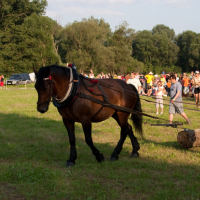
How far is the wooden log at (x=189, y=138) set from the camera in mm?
6871

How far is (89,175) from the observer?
5.10 meters

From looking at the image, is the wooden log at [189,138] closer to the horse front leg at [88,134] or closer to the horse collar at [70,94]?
the horse front leg at [88,134]

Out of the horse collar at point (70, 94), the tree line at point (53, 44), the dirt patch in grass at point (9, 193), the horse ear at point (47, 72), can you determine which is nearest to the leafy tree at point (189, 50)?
the tree line at point (53, 44)

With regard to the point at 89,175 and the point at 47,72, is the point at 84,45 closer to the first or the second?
the point at 47,72

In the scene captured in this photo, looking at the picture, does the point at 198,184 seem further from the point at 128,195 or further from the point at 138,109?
the point at 138,109

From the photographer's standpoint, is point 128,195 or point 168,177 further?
point 168,177

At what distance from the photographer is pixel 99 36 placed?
2275 inches

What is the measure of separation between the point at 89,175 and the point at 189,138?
3089 mm

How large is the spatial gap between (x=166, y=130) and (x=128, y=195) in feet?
18.1

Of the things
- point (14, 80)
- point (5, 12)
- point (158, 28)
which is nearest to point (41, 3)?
point (5, 12)

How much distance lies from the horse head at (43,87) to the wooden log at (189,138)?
3.78m

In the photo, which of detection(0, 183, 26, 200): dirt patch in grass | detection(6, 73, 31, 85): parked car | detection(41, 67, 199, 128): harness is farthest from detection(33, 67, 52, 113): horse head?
detection(6, 73, 31, 85): parked car

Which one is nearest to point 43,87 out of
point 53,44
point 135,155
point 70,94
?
point 70,94

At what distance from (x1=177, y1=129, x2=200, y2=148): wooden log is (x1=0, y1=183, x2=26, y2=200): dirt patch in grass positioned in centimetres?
441
